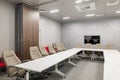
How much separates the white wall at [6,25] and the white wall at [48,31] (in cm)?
244

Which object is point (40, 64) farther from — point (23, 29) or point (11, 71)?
point (23, 29)

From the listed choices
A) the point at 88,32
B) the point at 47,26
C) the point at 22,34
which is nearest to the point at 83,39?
the point at 88,32

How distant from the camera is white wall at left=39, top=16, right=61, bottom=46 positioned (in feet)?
24.1

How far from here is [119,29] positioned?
319 inches

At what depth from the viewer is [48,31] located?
817cm

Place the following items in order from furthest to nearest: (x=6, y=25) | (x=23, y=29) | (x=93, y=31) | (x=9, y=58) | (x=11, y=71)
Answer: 1. (x=93, y=31)
2. (x=23, y=29)
3. (x=6, y=25)
4. (x=9, y=58)
5. (x=11, y=71)

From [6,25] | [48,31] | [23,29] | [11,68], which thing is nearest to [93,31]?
[48,31]

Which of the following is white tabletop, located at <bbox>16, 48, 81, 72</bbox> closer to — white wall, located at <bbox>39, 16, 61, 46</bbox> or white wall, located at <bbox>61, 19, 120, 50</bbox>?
white wall, located at <bbox>39, 16, 61, 46</bbox>

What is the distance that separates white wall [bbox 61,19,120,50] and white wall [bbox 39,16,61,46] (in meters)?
0.84

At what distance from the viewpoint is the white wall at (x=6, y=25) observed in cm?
440

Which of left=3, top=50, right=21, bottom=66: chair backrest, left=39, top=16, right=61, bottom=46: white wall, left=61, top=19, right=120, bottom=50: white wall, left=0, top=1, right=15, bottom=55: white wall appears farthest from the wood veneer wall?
left=61, top=19, right=120, bottom=50: white wall

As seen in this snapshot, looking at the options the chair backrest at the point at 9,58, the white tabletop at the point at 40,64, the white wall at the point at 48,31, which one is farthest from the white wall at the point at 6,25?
the white wall at the point at 48,31

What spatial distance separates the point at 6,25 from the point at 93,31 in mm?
6984

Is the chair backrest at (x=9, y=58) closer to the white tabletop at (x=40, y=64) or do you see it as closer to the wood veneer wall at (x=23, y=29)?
the white tabletop at (x=40, y=64)
